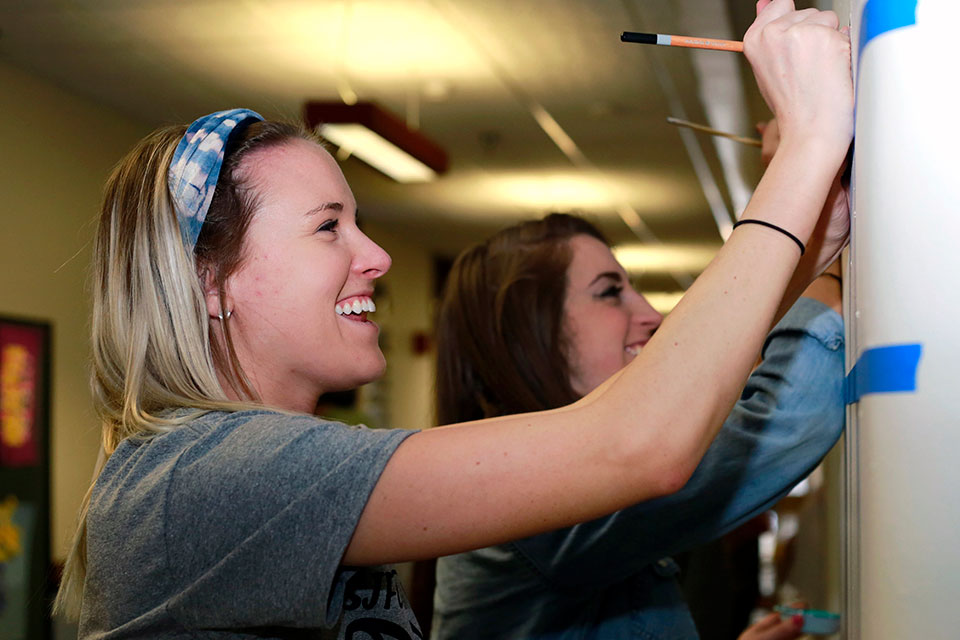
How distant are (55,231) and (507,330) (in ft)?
9.97

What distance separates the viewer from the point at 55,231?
12.7 feet

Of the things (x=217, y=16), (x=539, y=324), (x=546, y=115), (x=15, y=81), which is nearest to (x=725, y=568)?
(x=539, y=324)

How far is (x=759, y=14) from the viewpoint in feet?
2.61

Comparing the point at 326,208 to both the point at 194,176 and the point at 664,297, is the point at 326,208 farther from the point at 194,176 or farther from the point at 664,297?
the point at 664,297

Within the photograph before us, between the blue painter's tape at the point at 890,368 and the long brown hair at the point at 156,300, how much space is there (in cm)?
53

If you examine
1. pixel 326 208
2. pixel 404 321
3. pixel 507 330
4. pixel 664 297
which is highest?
pixel 664 297

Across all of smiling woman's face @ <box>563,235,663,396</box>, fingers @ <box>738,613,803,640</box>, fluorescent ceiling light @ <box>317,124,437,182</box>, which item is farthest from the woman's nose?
fluorescent ceiling light @ <box>317,124,437,182</box>

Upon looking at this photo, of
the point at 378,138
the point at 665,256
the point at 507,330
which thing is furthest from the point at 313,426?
the point at 665,256

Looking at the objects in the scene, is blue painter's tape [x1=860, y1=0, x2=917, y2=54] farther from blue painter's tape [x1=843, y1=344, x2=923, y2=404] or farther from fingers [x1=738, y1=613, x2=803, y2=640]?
fingers [x1=738, y1=613, x2=803, y2=640]

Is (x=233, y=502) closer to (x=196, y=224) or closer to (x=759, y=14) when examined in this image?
Answer: (x=196, y=224)

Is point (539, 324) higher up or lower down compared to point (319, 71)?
lower down

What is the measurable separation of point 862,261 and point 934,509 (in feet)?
0.61

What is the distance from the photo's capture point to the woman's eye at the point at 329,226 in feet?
3.10

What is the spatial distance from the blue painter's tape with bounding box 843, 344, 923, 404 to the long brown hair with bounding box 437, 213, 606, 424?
726 mm
